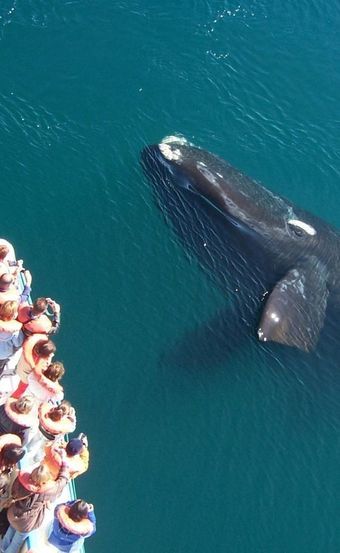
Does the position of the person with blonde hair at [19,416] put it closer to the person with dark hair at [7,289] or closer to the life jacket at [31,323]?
the life jacket at [31,323]

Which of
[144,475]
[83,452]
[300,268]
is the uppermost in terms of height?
[300,268]

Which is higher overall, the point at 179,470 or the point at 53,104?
the point at 53,104

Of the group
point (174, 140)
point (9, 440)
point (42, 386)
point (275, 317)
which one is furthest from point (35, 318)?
point (174, 140)

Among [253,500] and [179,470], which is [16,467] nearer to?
[179,470]

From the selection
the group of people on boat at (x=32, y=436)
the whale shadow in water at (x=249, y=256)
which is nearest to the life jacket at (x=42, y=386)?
the group of people on boat at (x=32, y=436)

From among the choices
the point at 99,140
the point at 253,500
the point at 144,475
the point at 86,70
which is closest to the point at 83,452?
the point at 144,475

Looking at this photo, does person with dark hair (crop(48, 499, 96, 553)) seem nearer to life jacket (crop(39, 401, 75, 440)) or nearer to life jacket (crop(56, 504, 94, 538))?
life jacket (crop(56, 504, 94, 538))
